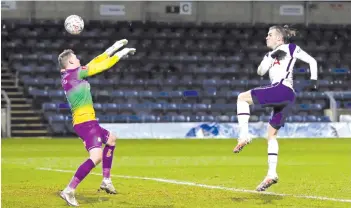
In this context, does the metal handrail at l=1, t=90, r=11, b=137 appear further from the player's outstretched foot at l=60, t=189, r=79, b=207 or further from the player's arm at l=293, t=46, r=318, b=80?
the player's outstretched foot at l=60, t=189, r=79, b=207

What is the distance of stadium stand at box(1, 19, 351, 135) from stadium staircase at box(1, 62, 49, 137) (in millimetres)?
75

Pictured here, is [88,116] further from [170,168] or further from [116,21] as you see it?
[116,21]

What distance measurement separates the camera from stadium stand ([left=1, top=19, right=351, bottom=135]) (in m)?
36.2

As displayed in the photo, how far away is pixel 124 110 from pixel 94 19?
674cm

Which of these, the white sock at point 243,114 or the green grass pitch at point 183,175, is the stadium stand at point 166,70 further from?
the white sock at point 243,114

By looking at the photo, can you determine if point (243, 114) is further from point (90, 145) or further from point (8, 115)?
point (8, 115)

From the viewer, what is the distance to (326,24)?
43.0 m

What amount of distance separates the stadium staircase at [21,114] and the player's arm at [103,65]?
23604 millimetres

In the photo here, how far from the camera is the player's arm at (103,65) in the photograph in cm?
1068

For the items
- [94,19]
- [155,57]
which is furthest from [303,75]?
[94,19]

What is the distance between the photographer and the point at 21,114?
115 feet

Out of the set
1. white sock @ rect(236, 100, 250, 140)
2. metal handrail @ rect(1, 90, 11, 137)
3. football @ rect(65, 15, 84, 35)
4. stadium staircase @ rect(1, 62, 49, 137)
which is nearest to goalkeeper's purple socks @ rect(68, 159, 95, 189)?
football @ rect(65, 15, 84, 35)

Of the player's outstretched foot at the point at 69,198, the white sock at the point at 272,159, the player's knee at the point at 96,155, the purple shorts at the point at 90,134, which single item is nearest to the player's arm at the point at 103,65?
the purple shorts at the point at 90,134

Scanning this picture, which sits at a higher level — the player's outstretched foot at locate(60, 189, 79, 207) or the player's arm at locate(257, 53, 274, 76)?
the player's arm at locate(257, 53, 274, 76)
